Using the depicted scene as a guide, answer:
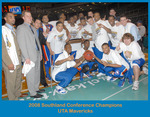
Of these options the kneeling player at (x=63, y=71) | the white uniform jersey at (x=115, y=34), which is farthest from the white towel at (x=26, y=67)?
the white uniform jersey at (x=115, y=34)

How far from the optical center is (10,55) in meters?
2.60

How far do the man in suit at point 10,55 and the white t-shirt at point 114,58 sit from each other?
7.42 ft

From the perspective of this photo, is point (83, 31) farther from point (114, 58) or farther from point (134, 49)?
point (134, 49)

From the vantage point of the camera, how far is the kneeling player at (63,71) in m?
3.24

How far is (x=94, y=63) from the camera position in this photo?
4.16 m

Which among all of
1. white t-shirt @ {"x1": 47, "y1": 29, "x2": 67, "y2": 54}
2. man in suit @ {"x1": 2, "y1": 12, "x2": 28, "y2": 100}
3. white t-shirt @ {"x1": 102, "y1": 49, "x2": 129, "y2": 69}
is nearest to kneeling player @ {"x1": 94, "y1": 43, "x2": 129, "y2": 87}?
white t-shirt @ {"x1": 102, "y1": 49, "x2": 129, "y2": 69}

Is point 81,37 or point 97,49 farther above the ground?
point 81,37

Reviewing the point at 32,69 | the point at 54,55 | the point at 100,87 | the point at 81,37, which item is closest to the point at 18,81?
the point at 32,69

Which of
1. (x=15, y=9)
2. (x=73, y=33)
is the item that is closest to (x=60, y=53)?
(x=73, y=33)

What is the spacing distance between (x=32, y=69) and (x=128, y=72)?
2481 mm

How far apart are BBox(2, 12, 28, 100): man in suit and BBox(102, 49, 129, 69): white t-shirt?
7.42 feet

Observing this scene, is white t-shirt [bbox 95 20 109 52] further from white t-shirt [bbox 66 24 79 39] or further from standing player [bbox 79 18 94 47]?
white t-shirt [bbox 66 24 79 39]

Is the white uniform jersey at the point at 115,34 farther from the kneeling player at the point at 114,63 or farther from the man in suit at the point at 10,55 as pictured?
the man in suit at the point at 10,55

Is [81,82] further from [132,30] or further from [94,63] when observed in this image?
[132,30]
